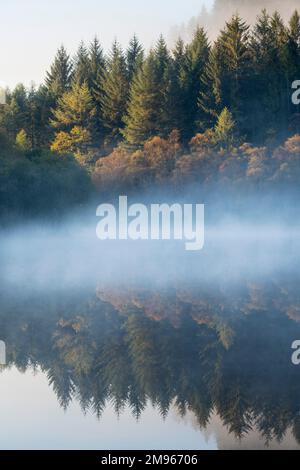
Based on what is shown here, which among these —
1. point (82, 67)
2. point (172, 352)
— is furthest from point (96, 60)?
point (172, 352)

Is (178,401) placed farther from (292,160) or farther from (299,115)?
(299,115)

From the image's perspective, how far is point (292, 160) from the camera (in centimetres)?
8000

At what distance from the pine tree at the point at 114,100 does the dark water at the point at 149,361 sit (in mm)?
66968

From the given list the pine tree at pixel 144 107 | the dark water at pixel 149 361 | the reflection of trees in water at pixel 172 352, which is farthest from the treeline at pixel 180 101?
the reflection of trees in water at pixel 172 352

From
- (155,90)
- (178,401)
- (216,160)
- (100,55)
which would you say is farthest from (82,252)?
(100,55)

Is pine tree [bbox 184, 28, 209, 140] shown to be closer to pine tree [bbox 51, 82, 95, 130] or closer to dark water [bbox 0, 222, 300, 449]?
pine tree [bbox 51, 82, 95, 130]

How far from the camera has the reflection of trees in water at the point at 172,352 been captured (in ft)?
39.3

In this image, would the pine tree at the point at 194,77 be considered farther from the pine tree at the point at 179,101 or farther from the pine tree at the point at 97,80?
the pine tree at the point at 97,80

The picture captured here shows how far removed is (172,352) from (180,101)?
77676mm

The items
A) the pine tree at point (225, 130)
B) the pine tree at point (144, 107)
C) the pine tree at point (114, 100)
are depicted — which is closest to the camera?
the pine tree at point (225, 130)

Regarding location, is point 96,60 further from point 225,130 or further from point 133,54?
point 225,130

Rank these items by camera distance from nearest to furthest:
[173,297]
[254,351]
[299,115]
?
[254,351], [173,297], [299,115]

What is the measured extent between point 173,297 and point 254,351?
8078 millimetres

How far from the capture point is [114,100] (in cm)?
9569
